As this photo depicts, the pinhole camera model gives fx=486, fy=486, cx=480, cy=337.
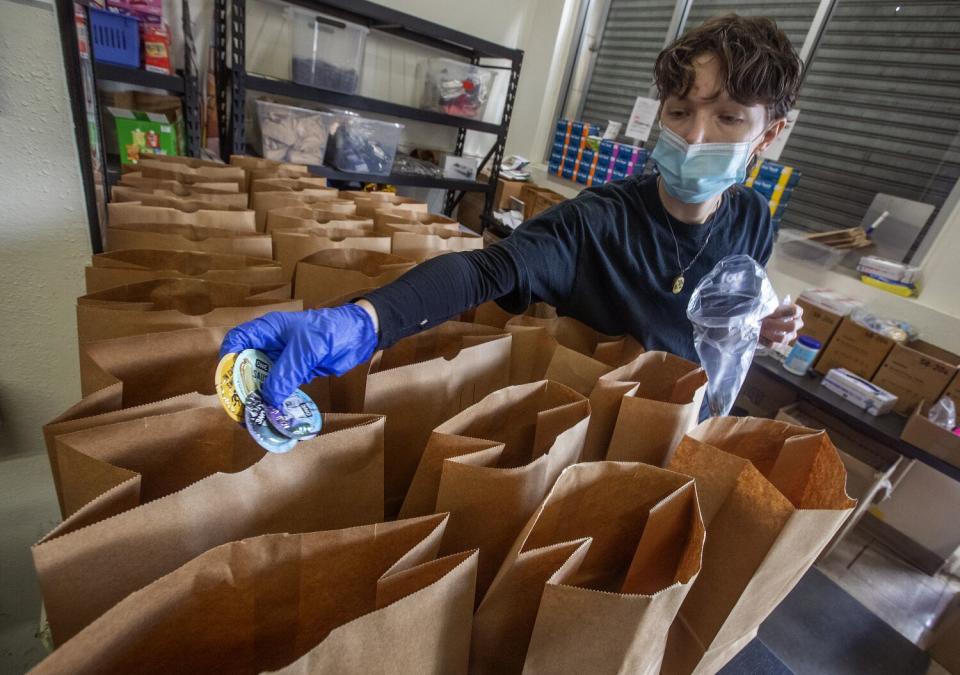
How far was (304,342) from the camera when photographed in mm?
490

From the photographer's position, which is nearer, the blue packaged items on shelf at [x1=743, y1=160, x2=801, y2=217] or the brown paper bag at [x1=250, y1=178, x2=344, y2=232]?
the brown paper bag at [x1=250, y1=178, x2=344, y2=232]

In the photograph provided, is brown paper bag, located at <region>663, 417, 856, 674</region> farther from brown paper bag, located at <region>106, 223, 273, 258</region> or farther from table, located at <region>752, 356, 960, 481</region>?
table, located at <region>752, 356, 960, 481</region>

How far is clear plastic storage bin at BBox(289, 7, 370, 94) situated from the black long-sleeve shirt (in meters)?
1.67

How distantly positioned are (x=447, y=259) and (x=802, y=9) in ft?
9.11

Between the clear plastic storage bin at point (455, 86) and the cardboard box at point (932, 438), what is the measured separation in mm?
2302

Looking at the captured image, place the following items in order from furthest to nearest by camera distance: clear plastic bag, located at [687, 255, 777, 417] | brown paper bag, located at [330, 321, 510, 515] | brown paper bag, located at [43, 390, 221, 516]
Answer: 1. clear plastic bag, located at [687, 255, 777, 417]
2. brown paper bag, located at [330, 321, 510, 515]
3. brown paper bag, located at [43, 390, 221, 516]

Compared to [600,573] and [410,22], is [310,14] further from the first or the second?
[600,573]

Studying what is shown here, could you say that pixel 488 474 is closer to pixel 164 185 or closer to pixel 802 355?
pixel 164 185

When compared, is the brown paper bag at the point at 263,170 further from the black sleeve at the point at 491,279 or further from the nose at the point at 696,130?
the nose at the point at 696,130

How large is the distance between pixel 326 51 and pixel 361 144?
15.4 inches

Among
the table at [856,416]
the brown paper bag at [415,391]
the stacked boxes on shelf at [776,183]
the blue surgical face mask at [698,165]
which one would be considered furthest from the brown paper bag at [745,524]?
the stacked boxes on shelf at [776,183]

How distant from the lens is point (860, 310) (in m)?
1.94

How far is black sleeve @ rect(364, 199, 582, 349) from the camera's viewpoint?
609mm

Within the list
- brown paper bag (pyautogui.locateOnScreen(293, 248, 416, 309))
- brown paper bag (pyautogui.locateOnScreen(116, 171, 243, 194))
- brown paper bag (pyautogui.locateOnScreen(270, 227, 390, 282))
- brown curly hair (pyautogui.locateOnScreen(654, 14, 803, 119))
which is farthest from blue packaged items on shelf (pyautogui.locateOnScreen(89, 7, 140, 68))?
brown curly hair (pyautogui.locateOnScreen(654, 14, 803, 119))
